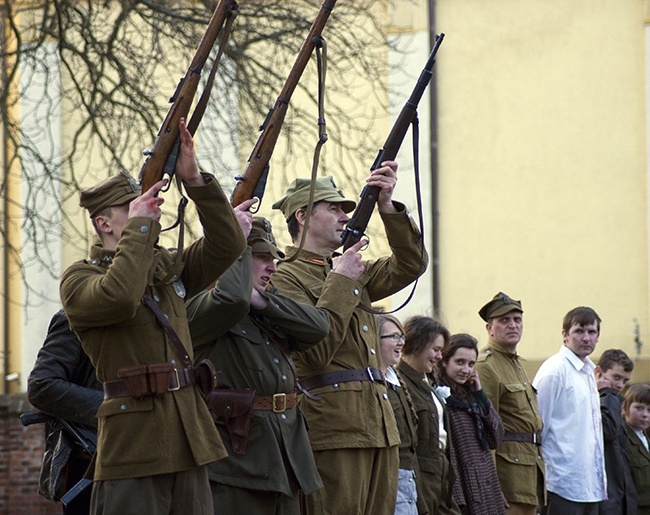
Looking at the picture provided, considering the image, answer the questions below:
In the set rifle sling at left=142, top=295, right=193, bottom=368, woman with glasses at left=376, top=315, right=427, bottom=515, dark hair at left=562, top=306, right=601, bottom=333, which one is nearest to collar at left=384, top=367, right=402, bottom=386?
woman with glasses at left=376, top=315, right=427, bottom=515

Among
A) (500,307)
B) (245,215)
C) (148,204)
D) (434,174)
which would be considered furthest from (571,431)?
(434,174)

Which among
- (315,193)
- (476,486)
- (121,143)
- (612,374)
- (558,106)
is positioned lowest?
(476,486)

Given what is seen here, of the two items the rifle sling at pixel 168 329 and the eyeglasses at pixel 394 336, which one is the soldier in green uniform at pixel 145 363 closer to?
the rifle sling at pixel 168 329

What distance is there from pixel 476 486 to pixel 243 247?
10.6 ft

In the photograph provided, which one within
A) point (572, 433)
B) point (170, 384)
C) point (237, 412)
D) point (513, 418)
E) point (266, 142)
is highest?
point (266, 142)

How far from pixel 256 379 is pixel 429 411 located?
7.07 ft

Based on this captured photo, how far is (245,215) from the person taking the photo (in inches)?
193

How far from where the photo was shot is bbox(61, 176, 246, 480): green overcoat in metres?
4.20

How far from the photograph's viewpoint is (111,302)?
13.6ft

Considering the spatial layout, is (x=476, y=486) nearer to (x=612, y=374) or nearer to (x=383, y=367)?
(x=383, y=367)

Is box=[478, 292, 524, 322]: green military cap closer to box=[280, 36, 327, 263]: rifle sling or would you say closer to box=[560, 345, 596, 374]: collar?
box=[560, 345, 596, 374]: collar

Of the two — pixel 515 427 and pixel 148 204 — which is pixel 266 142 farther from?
pixel 515 427

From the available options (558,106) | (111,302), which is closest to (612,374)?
(558,106)

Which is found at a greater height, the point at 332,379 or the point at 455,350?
the point at 455,350
